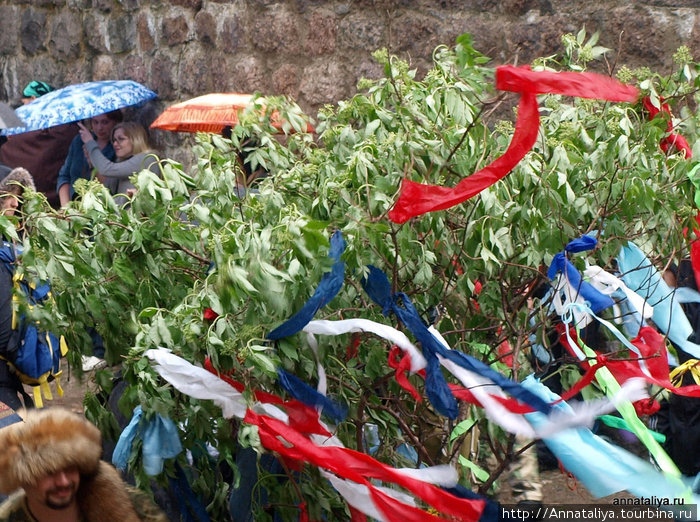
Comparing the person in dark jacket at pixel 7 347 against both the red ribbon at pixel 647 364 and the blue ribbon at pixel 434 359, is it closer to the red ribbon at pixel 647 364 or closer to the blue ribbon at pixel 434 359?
the blue ribbon at pixel 434 359

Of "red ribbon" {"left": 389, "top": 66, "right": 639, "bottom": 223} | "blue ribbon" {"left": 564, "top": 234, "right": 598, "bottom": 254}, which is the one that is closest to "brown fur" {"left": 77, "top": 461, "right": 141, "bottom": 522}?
"red ribbon" {"left": 389, "top": 66, "right": 639, "bottom": 223}

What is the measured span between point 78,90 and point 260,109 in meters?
4.91

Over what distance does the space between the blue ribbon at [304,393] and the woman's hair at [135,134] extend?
493 cm

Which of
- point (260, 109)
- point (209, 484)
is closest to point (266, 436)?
point (209, 484)

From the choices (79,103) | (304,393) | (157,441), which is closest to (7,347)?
(157,441)

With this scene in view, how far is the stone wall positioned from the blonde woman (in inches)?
22.2

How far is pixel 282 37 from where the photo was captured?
660 centimetres

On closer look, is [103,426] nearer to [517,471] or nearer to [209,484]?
[209,484]

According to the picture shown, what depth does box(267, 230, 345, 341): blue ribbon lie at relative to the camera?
2133 mm

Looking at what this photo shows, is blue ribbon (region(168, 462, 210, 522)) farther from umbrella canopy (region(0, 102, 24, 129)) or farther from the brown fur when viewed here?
umbrella canopy (region(0, 102, 24, 129))

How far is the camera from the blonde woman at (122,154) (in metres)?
6.55

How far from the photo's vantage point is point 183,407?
2475 mm

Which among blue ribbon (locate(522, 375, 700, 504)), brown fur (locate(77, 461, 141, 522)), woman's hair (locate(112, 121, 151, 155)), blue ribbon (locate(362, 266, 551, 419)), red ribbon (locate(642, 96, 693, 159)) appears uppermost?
red ribbon (locate(642, 96, 693, 159))

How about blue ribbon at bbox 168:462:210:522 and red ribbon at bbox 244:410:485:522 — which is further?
blue ribbon at bbox 168:462:210:522
